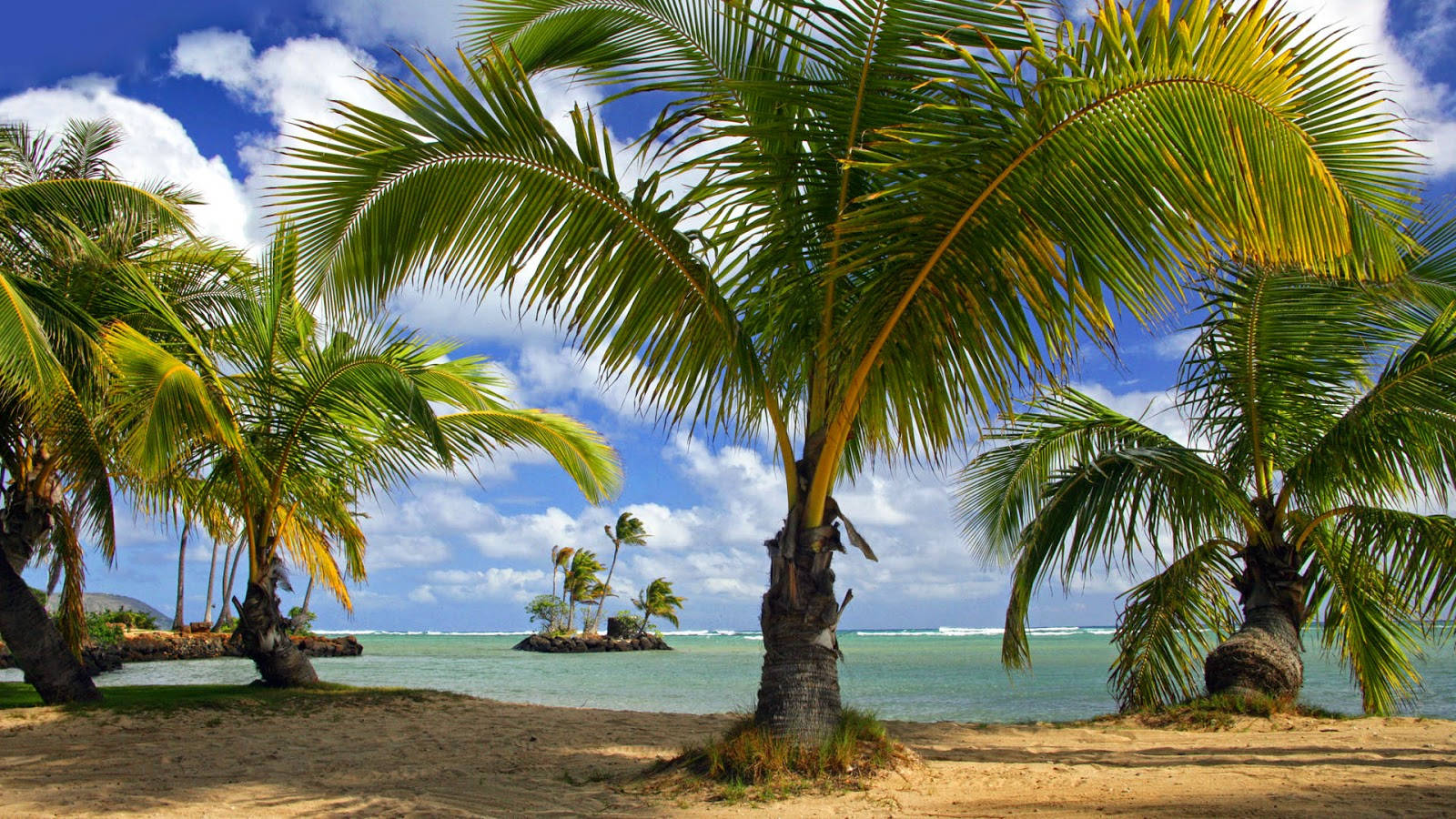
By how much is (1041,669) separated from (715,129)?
2998 cm

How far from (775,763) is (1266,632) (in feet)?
18.9

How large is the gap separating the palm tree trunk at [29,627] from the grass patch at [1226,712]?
9.78 metres

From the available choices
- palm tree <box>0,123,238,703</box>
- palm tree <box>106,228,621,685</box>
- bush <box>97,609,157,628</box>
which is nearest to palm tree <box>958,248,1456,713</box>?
palm tree <box>106,228,621,685</box>

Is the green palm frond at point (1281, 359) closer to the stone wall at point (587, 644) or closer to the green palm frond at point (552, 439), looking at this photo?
the green palm frond at point (552, 439)

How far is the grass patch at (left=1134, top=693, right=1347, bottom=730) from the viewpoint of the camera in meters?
7.79

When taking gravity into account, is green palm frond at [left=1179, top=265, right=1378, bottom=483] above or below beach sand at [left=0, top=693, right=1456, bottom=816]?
above

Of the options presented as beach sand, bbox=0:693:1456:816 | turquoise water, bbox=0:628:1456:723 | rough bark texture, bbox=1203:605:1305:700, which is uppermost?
rough bark texture, bbox=1203:605:1305:700

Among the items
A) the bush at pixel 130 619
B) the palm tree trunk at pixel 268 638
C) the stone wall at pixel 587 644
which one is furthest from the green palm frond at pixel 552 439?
the stone wall at pixel 587 644

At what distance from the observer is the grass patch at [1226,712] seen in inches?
307

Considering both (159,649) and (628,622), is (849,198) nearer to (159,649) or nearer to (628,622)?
(159,649)

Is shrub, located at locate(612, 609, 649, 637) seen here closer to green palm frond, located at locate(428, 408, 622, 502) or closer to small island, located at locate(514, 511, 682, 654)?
small island, located at locate(514, 511, 682, 654)

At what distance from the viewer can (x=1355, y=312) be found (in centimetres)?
792

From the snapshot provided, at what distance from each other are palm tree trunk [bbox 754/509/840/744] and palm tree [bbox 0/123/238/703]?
19.4 ft

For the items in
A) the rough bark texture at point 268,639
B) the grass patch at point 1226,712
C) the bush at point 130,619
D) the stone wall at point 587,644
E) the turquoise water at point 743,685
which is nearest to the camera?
the grass patch at point 1226,712
